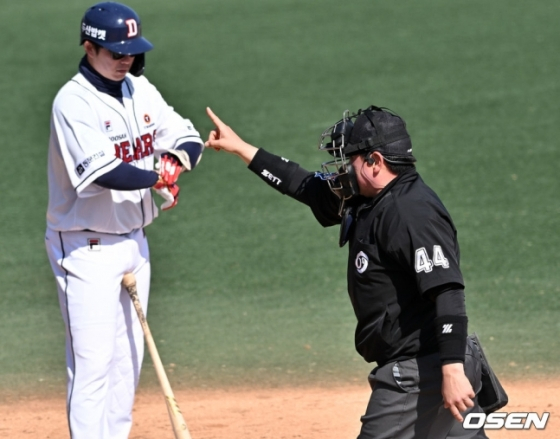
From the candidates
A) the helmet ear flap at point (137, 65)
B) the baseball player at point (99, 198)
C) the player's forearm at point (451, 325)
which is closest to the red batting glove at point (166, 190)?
the baseball player at point (99, 198)

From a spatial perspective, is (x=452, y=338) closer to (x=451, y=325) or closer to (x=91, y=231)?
(x=451, y=325)

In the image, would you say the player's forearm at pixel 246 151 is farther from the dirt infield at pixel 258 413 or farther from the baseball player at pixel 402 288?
the dirt infield at pixel 258 413

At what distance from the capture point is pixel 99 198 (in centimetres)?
445

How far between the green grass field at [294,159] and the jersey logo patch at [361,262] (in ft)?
7.94

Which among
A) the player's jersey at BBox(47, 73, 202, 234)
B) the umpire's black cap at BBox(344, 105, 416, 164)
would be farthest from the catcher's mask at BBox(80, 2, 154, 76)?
the umpire's black cap at BBox(344, 105, 416, 164)

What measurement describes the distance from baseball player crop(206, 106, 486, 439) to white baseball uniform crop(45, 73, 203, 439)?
113cm

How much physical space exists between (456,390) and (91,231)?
74.1 inches

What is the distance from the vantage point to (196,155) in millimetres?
4812

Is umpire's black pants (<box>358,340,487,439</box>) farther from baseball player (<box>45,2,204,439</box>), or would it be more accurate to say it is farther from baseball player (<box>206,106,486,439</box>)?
baseball player (<box>45,2,204,439</box>)

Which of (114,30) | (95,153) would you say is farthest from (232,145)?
(114,30)

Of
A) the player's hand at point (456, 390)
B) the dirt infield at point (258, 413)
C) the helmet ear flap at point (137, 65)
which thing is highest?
the helmet ear flap at point (137, 65)

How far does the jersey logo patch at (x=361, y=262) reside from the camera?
12.2 ft

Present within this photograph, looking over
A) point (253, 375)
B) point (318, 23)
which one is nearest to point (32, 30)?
point (318, 23)

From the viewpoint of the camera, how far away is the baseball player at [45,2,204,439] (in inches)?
171
